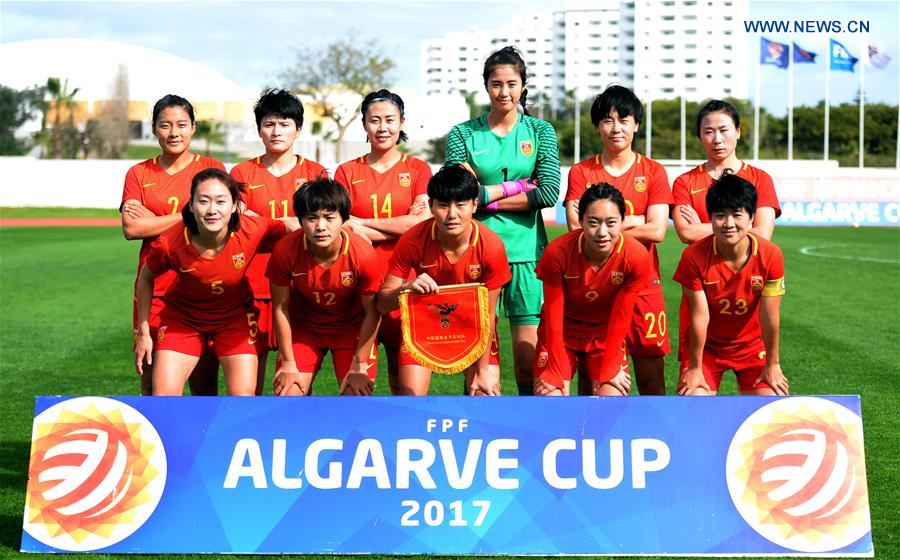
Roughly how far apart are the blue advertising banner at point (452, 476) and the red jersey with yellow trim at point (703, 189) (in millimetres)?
1685

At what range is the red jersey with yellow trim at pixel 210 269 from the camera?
5461 millimetres

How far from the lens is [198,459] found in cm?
455

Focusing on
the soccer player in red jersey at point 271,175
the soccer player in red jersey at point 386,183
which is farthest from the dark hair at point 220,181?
the soccer player in red jersey at point 386,183

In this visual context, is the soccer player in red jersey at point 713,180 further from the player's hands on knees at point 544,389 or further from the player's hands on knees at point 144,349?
the player's hands on knees at point 144,349

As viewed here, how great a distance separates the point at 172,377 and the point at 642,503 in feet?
8.12

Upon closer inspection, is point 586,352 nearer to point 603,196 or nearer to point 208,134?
point 603,196

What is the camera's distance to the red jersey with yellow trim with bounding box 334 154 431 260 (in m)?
5.90

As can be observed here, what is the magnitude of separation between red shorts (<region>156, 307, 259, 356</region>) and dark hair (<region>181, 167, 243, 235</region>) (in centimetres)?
52

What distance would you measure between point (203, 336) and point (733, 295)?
272 cm

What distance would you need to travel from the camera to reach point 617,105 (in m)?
5.67

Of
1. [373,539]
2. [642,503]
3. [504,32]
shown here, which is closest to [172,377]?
[373,539]

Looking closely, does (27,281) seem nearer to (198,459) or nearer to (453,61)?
(198,459)

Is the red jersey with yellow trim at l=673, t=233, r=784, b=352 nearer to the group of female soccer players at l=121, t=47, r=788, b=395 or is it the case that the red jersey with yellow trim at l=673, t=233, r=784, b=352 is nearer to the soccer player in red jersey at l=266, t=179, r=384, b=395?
the group of female soccer players at l=121, t=47, r=788, b=395

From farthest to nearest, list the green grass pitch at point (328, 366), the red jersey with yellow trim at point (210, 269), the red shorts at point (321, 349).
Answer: the green grass pitch at point (328, 366) < the red shorts at point (321, 349) < the red jersey with yellow trim at point (210, 269)
